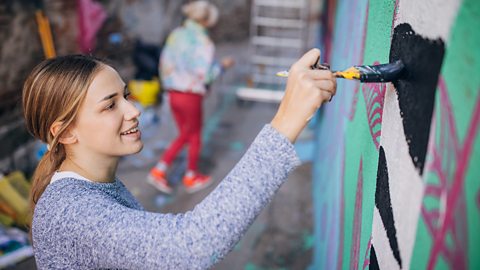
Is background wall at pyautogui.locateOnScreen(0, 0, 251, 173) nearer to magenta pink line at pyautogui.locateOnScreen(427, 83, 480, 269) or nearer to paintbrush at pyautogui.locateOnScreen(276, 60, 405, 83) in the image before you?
paintbrush at pyautogui.locateOnScreen(276, 60, 405, 83)

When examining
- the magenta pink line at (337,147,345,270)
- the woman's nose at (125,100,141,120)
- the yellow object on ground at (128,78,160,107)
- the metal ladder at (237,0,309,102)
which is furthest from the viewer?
the metal ladder at (237,0,309,102)

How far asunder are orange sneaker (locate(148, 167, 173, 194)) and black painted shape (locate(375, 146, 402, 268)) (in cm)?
331

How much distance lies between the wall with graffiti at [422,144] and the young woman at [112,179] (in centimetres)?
20

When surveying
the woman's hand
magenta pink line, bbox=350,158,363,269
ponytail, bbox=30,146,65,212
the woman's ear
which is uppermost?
the woman's hand

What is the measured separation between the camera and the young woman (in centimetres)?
99

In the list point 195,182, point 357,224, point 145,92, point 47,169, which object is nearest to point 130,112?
point 47,169

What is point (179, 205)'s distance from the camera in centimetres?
416

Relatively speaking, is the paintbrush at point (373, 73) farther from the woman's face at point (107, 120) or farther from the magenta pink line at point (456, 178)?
the woman's face at point (107, 120)

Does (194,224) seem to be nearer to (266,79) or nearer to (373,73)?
(373,73)

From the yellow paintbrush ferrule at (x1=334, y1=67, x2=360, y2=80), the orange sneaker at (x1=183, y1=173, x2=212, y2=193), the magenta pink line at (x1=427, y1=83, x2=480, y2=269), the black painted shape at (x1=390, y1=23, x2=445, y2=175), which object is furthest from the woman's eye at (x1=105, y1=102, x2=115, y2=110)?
the orange sneaker at (x1=183, y1=173, x2=212, y2=193)

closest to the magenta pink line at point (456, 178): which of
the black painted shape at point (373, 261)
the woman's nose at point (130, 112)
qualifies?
the black painted shape at point (373, 261)

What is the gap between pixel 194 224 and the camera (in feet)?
3.26

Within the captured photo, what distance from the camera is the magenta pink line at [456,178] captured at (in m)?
0.67

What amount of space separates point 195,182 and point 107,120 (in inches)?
125
